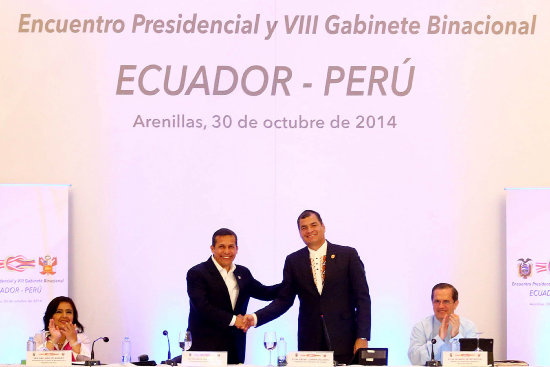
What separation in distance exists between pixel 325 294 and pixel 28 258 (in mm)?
2342

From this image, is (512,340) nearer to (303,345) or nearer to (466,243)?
(466,243)

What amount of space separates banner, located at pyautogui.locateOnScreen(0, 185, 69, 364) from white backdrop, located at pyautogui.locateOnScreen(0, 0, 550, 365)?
28 cm

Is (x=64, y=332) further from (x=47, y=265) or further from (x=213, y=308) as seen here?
(x=47, y=265)

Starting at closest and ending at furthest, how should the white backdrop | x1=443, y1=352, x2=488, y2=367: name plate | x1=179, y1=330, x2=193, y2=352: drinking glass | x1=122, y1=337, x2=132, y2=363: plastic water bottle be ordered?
x1=443, y1=352, x2=488, y2=367: name plate
x1=179, y1=330, x2=193, y2=352: drinking glass
x1=122, y1=337, x2=132, y2=363: plastic water bottle
the white backdrop

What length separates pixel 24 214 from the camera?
21.4ft

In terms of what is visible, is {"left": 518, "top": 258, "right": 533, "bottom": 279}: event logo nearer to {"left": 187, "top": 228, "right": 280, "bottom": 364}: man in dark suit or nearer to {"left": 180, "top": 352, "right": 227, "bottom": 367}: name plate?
{"left": 187, "top": 228, "right": 280, "bottom": 364}: man in dark suit

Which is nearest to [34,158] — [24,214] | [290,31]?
[24,214]

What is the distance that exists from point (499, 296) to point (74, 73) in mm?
3834

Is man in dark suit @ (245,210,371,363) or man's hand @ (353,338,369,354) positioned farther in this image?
man in dark suit @ (245,210,371,363)

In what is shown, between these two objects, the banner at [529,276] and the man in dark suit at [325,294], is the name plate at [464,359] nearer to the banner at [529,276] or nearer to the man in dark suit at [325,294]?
the man in dark suit at [325,294]

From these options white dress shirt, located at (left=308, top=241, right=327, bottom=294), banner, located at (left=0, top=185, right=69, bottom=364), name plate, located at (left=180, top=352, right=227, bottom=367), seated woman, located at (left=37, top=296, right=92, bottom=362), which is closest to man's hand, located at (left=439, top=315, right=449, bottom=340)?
white dress shirt, located at (left=308, top=241, right=327, bottom=294)

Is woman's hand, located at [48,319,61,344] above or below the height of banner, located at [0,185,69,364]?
below

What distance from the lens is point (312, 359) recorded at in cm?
462

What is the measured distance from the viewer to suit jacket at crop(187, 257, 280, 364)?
5.88 metres
